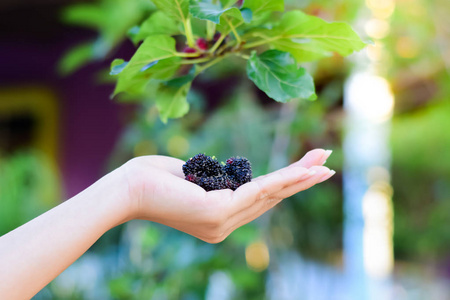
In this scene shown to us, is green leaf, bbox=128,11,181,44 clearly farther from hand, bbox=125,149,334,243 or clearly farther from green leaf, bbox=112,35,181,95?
hand, bbox=125,149,334,243

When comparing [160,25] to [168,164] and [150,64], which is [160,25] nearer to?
[150,64]

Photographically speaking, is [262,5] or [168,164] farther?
[168,164]

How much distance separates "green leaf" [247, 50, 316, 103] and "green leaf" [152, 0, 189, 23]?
85mm

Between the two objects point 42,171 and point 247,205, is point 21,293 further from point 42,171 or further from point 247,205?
point 42,171

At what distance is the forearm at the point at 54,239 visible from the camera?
17.0 inches

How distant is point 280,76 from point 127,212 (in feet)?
0.72

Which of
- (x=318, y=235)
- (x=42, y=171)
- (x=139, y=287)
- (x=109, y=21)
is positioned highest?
(x=109, y=21)

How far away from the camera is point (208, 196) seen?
48 centimetres

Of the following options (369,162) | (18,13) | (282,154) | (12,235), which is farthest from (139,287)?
(18,13)

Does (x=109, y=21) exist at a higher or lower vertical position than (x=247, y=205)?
higher

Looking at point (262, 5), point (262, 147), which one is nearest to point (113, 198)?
point (262, 5)

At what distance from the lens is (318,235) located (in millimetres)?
2303

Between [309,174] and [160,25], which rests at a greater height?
[160,25]

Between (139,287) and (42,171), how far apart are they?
2.33 feet
